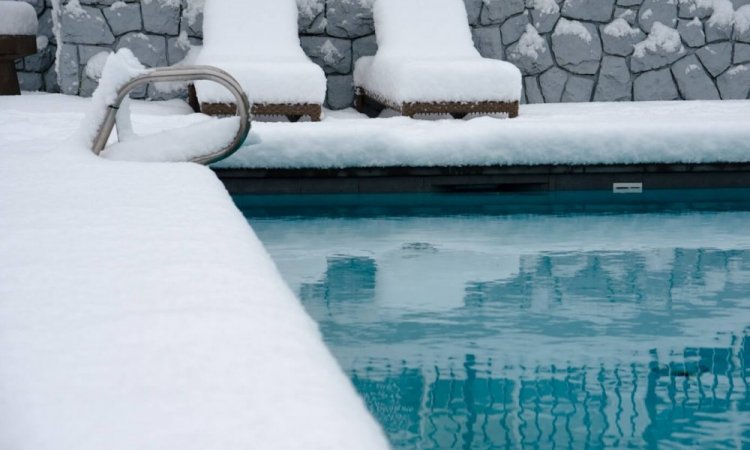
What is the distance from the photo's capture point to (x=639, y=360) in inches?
146

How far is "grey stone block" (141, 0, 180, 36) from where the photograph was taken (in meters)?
8.55

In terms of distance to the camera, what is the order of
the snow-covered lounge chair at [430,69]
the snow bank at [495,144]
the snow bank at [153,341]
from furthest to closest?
the snow-covered lounge chair at [430,69]
the snow bank at [495,144]
the snow bank at [153,341]

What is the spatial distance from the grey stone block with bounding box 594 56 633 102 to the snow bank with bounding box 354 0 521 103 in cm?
137

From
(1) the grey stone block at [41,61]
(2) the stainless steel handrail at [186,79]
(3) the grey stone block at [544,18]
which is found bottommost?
(1) the grey stone block at [41,61]

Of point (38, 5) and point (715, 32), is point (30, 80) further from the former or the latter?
point (715, 32)

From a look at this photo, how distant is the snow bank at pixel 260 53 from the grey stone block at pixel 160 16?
0.62 meters

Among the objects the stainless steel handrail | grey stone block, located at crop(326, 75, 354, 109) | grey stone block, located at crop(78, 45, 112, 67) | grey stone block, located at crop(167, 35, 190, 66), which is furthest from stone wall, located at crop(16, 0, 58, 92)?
the stainless steel handrail

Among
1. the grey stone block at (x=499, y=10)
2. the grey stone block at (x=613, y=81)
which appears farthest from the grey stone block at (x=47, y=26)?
the grey stone block at (x=613, y=81)

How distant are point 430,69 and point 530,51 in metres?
2.05

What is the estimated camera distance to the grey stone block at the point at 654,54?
8.95 metres

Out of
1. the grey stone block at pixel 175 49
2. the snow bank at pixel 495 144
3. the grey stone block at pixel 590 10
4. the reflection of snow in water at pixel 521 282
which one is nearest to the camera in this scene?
the reflection of snow in water at pixel 521 282

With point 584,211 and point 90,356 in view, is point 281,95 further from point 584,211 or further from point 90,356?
point 90,356

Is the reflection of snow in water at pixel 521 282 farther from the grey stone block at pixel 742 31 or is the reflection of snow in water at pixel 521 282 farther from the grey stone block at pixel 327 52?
the grey stone block at pixel 742 31

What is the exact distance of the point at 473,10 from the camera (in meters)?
8.84
